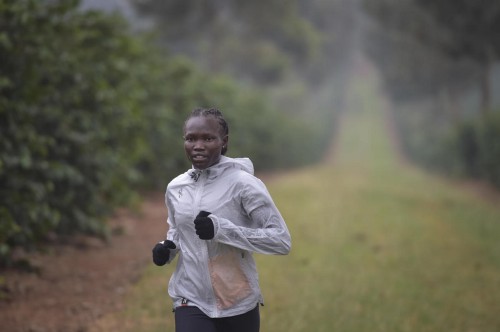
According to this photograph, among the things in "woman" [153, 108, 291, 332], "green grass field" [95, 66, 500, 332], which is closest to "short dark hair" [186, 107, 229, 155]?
"woman" [153, 108, 291, 332]

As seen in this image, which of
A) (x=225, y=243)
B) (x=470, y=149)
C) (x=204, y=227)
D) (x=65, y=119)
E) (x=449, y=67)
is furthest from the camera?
(x=449, y=67)

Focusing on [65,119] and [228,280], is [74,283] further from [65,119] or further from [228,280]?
[228,280]

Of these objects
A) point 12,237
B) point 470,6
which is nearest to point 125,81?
point 12,237

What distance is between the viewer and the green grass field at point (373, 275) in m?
6.21

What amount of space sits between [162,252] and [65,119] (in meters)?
5.03

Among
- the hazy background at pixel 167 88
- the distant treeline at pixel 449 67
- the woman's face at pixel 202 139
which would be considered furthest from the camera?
the distant treeline at pixel 449 67

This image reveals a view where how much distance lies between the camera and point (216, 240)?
312 cm

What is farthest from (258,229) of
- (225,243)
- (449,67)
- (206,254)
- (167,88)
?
(449,67)

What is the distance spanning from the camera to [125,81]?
33.8ft

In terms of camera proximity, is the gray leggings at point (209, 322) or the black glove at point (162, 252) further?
the black glove at point (162, 252)

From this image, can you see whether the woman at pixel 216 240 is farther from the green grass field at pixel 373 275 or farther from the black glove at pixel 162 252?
the green grass field at pixel 373 275

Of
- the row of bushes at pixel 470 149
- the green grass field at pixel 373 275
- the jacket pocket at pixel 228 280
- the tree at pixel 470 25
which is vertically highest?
the tree at pixel 470 25

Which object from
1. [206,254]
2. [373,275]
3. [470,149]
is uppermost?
[470,149]

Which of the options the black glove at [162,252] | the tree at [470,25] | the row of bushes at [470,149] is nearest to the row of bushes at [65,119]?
the black glove at [162,252]
